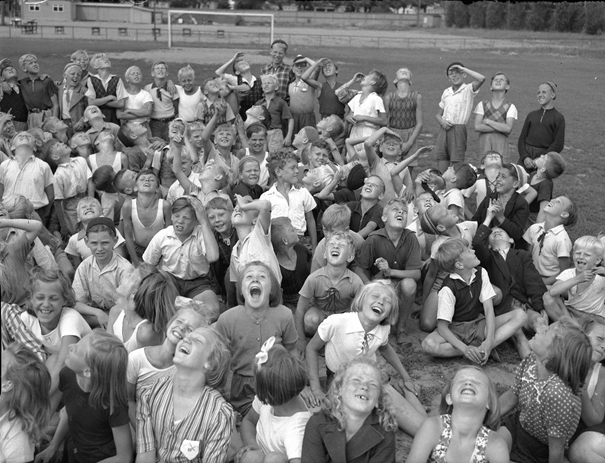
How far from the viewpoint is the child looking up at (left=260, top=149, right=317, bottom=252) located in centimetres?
736

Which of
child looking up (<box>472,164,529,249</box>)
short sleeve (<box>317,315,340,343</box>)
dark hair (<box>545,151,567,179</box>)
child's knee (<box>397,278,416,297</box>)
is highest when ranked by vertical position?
dark hair (<box>545,151,567,179</box>)

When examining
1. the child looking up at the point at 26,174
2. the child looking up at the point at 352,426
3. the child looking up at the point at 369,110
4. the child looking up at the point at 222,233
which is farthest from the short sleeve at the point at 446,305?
the child looking up at the point at 26,174

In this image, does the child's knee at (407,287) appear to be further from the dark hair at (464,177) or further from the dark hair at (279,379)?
the dark hair at (279,379)

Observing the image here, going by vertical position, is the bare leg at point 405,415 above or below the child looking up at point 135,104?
below

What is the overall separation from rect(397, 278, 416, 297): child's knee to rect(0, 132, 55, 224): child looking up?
13.4 ft

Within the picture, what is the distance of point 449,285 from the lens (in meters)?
6.28

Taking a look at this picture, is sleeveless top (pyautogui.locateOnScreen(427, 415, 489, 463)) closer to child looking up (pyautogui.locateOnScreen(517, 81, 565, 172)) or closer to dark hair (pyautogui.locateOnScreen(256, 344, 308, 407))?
dark hair (pyautogui.locateOnScreen(256, 344, 308, 407))

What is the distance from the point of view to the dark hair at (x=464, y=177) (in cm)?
795

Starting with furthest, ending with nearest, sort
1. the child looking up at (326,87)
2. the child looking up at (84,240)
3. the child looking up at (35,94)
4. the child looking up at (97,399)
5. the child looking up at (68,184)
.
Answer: the child looking up at (326,87)
the child looking up at (35,94)
the child looking up at (68,184)
the child looking up at (84,240)
the child looking up at (97,399)

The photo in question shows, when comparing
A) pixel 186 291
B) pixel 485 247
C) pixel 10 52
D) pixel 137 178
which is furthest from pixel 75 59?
pixel 10 52

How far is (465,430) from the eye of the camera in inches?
164

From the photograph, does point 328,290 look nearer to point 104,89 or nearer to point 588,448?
point 588,448

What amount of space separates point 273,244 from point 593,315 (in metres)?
2.84

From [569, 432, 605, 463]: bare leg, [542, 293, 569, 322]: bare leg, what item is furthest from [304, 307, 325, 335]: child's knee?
[569, 432, 605, 463]: bare leg
